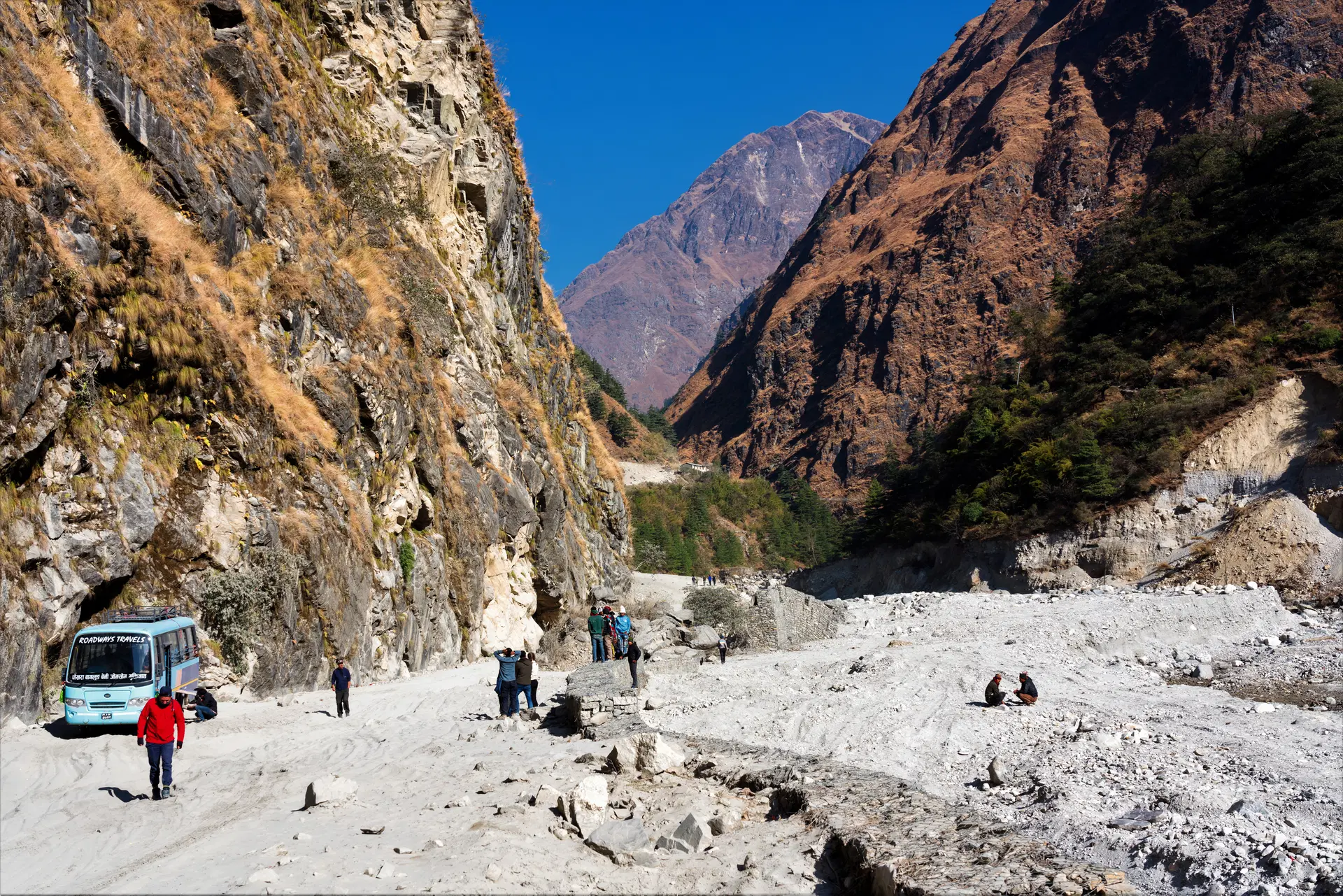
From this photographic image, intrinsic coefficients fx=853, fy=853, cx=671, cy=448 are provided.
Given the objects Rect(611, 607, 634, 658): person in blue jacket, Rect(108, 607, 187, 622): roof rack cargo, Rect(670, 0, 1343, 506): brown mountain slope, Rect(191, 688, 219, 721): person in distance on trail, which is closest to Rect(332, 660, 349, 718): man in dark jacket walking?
Rect(191, 688, 219, 721): person in distance on trail

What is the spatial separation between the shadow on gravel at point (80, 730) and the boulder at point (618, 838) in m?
6.50

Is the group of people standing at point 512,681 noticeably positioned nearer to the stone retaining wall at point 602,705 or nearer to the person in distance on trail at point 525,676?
the person in distance on trail at point 525,676

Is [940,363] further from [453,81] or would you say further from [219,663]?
[219,663]

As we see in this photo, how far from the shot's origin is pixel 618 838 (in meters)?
8.93

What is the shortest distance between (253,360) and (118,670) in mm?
7917

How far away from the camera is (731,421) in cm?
15750

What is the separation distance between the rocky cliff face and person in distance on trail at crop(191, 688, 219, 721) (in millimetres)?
1630

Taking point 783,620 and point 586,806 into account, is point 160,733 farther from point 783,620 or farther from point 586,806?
point 783,620

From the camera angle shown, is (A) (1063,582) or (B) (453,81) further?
(A) (1063,582)

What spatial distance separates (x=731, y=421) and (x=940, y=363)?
42.4m

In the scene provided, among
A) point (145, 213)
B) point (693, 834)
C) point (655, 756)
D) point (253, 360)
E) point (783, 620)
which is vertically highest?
point (145, 213)

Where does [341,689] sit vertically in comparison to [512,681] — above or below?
above

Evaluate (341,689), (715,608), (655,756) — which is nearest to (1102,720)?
(655,756)

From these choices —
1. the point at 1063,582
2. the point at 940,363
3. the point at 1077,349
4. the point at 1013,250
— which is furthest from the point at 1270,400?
the point at 1013,250
